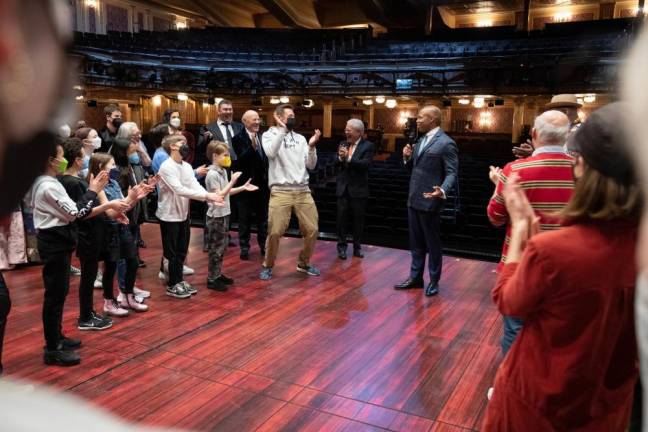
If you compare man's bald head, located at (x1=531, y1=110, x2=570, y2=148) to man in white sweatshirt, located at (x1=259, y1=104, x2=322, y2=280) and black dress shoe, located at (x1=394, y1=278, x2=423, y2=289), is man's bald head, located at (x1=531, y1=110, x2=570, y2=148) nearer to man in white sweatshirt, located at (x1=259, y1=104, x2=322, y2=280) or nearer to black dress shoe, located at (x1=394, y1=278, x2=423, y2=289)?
black dress shoe, located at (x1=394, y1=278, x2=423, y2=289)

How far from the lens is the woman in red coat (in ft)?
3.46

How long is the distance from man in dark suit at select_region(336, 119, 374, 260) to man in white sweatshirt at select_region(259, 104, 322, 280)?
625 millimetres

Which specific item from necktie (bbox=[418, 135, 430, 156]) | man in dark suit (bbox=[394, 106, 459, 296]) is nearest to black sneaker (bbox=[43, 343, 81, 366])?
man in dark suit (bbox=[394, 106, 459, 296])

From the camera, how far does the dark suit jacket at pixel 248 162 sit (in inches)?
193

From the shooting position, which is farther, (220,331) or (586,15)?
(586,15)

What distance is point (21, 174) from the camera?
289 millimetres

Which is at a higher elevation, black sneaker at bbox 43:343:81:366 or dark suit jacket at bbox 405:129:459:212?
dark suit jacket at bbox 405:129:459:212

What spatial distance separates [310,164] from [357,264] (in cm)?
113

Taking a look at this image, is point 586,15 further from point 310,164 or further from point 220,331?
point 220,331

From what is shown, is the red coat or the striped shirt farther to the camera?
the striped shirt

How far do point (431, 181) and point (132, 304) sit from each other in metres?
2.42

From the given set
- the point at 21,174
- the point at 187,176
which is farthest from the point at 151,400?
the point at 21,174

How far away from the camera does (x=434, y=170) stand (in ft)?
12.7

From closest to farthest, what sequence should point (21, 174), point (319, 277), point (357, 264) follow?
point (21, 174), point (319, 277), point (357, 264)
